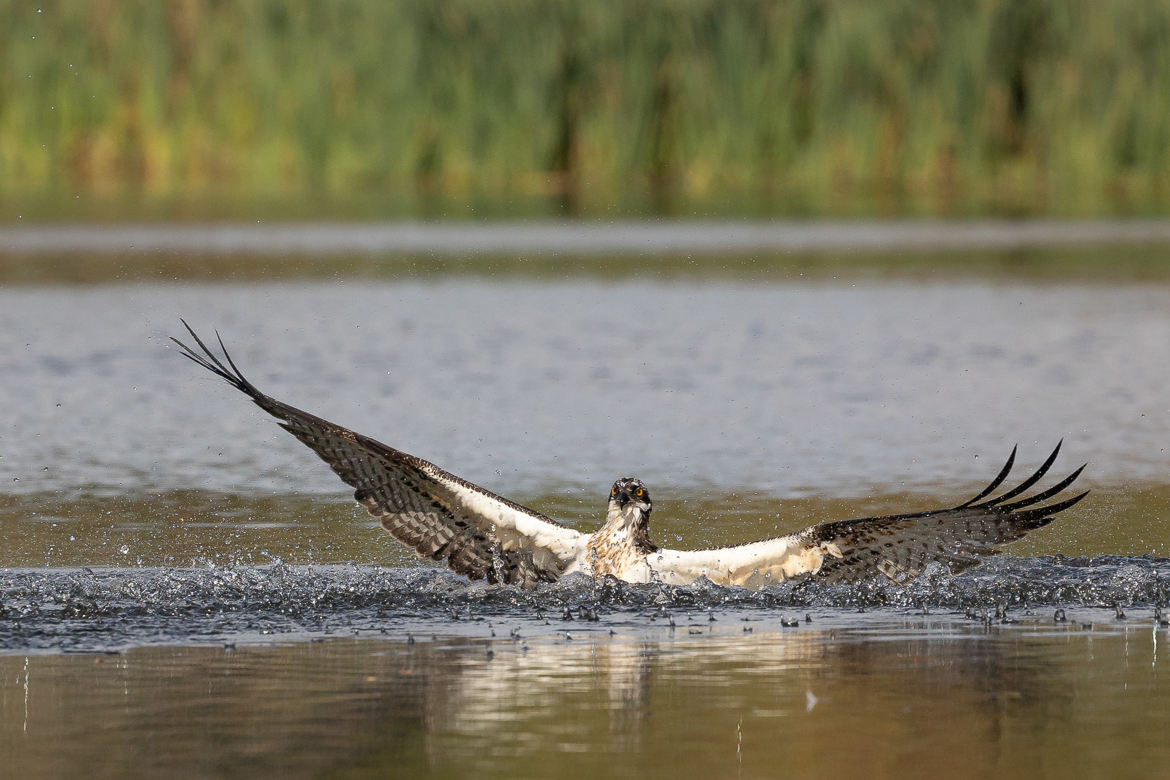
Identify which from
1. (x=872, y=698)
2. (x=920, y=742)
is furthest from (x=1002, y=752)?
(x=872, y=698)

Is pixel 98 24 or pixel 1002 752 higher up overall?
pixel 98 24

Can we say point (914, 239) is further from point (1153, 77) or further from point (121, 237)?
point (121, 237)

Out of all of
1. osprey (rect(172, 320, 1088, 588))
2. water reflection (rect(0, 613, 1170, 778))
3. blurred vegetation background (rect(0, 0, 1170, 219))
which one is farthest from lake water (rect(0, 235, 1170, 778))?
blurred vegetation background (rect(0, 0, 1170, 219))

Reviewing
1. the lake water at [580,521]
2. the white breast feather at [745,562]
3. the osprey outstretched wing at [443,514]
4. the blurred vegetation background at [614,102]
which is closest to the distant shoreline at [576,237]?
the blurred vegetation background at [614,102]

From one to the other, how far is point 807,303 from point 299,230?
9.74 m

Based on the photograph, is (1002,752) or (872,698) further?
(872,698)

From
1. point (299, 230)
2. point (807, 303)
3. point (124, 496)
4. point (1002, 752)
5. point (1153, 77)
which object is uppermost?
point (1153, 77)

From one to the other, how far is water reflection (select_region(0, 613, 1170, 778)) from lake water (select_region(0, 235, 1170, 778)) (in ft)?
0.07

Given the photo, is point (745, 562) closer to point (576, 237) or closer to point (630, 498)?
point (630, 498)

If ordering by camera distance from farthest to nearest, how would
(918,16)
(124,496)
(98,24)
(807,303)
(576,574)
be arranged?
1. (98,24)
2. (918,16)
3. (807,303)
4. (124,496)
5. (576,574)

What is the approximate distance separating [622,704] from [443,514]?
2.73 meters

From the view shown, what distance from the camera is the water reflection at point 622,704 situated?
661 centimetres

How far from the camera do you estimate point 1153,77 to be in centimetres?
2783

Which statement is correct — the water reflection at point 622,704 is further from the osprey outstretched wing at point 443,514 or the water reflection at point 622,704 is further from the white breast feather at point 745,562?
the osprey outstretched wing at point 443,514
